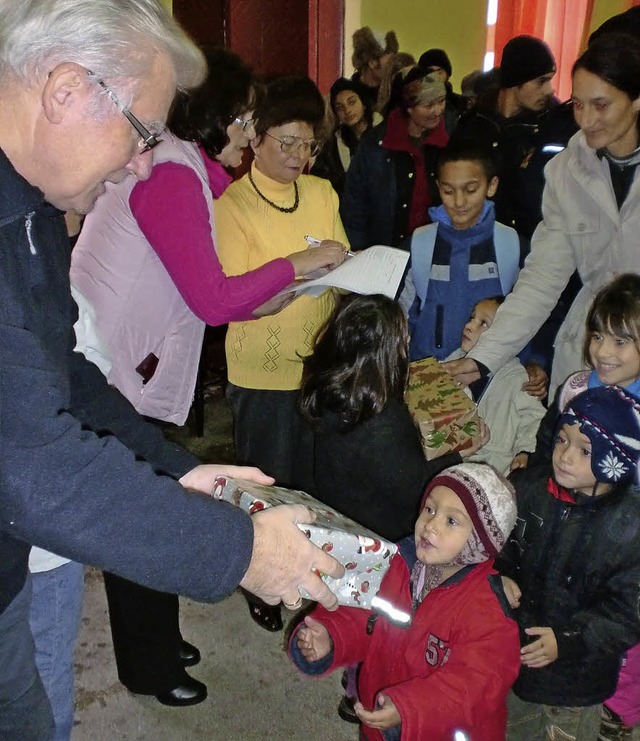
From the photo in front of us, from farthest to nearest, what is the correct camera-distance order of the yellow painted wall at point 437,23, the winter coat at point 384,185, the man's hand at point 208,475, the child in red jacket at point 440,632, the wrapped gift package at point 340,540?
1. the yellow painted wall at point 437,23
2. the winter coat at point 384,185
3. the child in red jacket at point 440,632
4. the man's hand at point 208,475
5. the wrapped gift package at point 340,540

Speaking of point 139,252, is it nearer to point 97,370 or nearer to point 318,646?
point 97,370

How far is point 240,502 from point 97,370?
40 cm

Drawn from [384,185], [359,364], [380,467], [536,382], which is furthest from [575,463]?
[384,185]

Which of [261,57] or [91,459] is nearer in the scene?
[91,459]

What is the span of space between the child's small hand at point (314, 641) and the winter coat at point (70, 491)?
75 cm

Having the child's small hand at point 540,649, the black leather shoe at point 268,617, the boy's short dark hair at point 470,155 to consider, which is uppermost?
the boy's short dark hair at point 470,155

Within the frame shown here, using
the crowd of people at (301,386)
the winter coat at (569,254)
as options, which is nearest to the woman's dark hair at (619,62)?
the crowd of people at (301,386)

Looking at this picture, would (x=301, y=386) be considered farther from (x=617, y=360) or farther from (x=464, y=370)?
(x=617, y=360)

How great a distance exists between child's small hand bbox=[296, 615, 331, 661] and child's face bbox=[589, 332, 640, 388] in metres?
1.03

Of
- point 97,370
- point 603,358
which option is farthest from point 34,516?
point 603,358

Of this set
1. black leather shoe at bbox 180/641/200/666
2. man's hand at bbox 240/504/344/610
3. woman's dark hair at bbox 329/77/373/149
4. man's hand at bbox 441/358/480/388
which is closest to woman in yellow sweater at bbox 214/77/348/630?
black leather shoe at bbox 180/641/200/666

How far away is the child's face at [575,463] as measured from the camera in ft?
5.68

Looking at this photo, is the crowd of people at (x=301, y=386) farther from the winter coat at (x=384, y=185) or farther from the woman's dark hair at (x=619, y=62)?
the winter coat at (x=384, y=185)

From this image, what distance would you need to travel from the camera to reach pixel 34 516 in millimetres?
873
